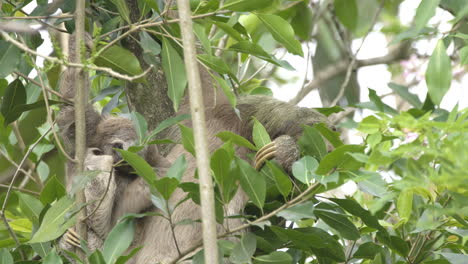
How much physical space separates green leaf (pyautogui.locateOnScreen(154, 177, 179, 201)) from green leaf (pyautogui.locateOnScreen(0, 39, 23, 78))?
4.19 ft

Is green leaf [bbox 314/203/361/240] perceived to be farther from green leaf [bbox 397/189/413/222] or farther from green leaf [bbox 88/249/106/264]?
green leaf [bbox 88/249/106/264]

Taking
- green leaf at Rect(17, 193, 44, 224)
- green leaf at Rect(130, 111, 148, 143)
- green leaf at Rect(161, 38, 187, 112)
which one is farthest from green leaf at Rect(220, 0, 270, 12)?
→ green leaf at Rect(17, 193, 44, 224)

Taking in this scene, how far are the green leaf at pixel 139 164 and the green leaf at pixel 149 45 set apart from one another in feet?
3.19

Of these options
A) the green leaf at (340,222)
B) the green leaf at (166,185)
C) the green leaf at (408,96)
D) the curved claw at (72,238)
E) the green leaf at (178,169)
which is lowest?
the green leaf at (340,222)

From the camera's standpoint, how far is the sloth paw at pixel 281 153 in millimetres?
3764

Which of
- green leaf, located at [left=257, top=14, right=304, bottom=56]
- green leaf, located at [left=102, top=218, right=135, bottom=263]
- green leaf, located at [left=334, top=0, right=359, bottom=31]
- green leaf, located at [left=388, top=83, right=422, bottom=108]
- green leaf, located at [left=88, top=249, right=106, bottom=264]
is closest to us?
green leaf, located at [left=88, top=249, right=106, bottom=264]

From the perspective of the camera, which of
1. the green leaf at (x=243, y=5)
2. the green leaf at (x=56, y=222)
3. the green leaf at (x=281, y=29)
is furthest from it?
the green leaf at (x=281, y=29)

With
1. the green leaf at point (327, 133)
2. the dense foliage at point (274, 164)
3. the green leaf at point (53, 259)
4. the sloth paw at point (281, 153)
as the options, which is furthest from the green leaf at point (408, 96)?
the green leaf at point (53, 259)

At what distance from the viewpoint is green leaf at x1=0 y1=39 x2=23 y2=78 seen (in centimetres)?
375

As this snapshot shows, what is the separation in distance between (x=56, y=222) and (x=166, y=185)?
655 mm

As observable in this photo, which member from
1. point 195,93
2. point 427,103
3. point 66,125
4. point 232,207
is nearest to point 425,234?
point 427,103

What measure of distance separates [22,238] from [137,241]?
65 centimetres

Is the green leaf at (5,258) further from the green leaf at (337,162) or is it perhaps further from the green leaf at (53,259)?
the green leaf at (337,162)

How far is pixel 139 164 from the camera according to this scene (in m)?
3.02
